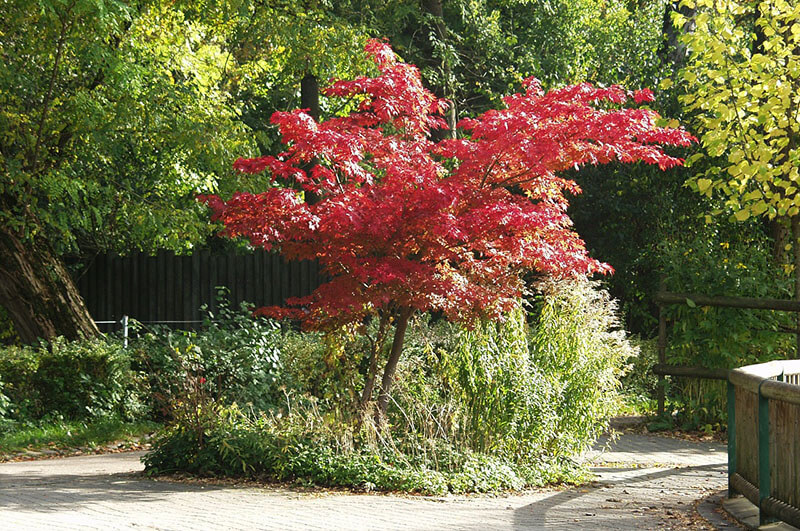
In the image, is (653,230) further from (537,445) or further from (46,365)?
(46,365)

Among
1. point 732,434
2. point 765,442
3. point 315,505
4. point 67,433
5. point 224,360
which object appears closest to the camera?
point 765,442

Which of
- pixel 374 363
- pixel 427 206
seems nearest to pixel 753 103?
pixel 427 206

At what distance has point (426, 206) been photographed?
28.0 feet

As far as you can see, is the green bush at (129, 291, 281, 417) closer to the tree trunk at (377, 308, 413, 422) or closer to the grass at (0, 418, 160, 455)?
the grass at (0, 418, 160, 455)

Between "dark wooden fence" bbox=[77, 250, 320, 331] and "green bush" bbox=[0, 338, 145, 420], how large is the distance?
6.52 meters

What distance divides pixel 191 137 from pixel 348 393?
731cm

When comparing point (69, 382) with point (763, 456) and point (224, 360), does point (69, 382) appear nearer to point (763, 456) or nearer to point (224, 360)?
point (224, 360)

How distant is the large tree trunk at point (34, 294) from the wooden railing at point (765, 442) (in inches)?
389

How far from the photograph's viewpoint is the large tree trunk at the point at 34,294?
1414 cm

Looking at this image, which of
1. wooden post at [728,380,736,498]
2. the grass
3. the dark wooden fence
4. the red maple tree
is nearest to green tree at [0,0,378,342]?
the dark wooden fence

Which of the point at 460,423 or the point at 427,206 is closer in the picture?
the point at 427,206

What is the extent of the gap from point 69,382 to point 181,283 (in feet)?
25.5

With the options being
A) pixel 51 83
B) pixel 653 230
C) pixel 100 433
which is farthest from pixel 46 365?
pixel 653 230

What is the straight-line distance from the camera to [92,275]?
2120 cm
